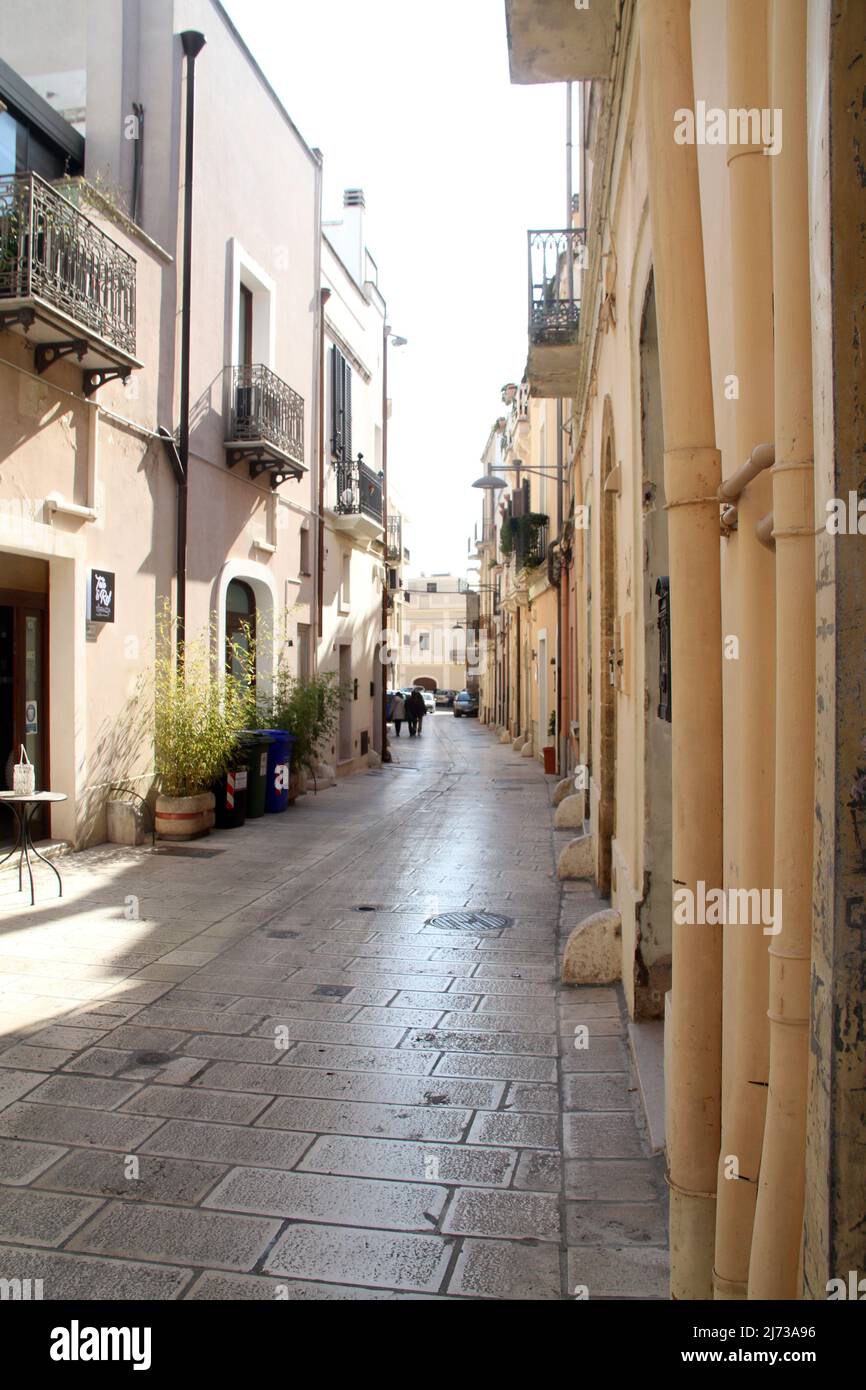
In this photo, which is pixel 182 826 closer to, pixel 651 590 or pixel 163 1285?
pixel 651 590

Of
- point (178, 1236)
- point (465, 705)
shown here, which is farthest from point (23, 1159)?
point (465, 705)

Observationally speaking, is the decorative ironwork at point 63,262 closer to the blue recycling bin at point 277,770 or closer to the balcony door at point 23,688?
the balcony door at point 23,688

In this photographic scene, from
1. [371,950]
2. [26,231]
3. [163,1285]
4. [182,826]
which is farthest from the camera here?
[182,826]

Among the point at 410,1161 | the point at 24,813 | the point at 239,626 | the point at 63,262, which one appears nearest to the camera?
the point at 410,1161

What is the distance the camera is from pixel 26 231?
7.62 metres

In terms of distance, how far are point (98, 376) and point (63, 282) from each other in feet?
3.37

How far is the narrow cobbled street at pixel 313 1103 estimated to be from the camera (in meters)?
2.83

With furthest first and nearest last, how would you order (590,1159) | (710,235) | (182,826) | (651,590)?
(182,826) < (651,590) < (590,1159) < (710,235)

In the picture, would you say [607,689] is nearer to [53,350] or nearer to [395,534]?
[53,350]

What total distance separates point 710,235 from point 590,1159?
3.10 meters

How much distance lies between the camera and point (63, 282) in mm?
8148

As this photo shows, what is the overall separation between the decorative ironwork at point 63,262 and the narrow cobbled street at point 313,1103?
4.70 m

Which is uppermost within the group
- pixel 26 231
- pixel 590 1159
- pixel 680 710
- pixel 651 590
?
pixel 26 231
